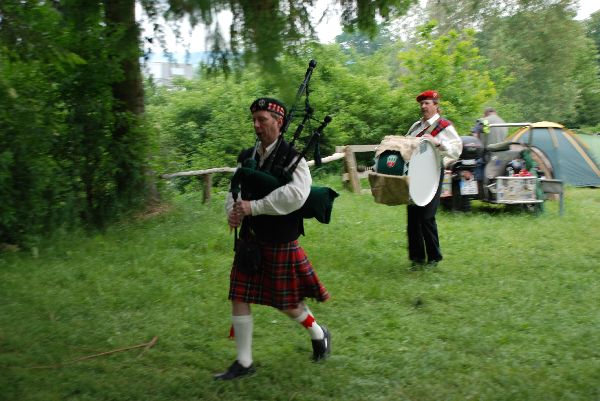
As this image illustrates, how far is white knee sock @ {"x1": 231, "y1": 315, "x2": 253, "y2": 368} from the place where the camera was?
13.6ft

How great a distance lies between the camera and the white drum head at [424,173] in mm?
6113

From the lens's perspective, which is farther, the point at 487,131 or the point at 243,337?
the point at 487,131

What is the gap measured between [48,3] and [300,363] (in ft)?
8.47

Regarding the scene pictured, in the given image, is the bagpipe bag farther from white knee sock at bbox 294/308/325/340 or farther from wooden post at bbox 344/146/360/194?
wooden post at bbox 344/146/360/194

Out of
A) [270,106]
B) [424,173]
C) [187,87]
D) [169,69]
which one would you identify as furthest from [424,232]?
[187,87]

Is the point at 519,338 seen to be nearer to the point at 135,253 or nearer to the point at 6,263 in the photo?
the point at 135,253

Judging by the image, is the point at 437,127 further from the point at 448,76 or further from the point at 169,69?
the point at 448,76

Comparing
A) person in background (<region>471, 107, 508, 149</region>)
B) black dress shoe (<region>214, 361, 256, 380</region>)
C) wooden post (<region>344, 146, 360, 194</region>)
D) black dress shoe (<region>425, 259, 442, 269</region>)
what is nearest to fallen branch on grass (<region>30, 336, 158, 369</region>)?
black dress shoe (<region>214, 361, 256, 380</region>)

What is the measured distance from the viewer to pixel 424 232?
262 inches

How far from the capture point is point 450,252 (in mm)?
7543

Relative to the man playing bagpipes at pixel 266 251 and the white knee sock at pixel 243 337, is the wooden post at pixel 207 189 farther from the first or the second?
the white knee sock at pixel 243 337

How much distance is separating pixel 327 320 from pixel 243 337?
1.28m

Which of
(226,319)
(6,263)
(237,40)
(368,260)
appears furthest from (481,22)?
(6,263)

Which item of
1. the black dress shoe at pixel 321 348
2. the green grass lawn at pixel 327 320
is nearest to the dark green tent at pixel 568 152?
the green grass lawn at pixel 327 320
